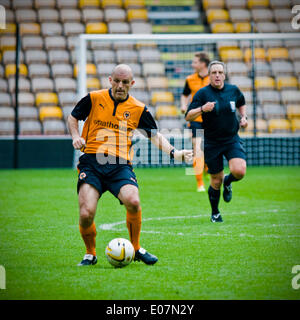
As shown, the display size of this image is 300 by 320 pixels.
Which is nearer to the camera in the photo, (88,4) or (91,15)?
(91,15)

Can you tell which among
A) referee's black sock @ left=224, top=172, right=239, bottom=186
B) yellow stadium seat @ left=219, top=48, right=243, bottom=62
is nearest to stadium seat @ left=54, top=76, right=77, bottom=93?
yellow stadium seat @ left=219, top=48, right=243, bottom=62

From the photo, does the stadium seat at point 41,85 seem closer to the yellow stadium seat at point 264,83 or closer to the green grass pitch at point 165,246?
the yellow stadium seat at point 264,83

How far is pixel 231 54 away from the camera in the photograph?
19.5 m

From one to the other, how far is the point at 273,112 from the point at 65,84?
6.31 meters

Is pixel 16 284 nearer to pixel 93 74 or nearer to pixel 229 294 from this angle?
pixel 229 294

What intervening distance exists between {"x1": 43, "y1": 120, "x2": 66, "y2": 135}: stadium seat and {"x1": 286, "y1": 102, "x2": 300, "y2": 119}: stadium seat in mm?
6521

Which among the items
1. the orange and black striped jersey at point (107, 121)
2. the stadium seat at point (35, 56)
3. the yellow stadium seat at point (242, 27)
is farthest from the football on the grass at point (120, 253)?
the yellow stadium seat at point (242, 27)

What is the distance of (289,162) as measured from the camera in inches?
727

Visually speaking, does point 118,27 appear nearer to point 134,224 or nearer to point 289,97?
point 289,97

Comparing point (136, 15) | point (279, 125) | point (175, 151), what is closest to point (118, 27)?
point (136, 15)

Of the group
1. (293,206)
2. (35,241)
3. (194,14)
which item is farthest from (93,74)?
(35,241)

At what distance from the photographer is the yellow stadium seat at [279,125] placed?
60.6 feet

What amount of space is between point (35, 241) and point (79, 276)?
1952mm

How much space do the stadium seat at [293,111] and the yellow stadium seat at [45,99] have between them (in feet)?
22.6
